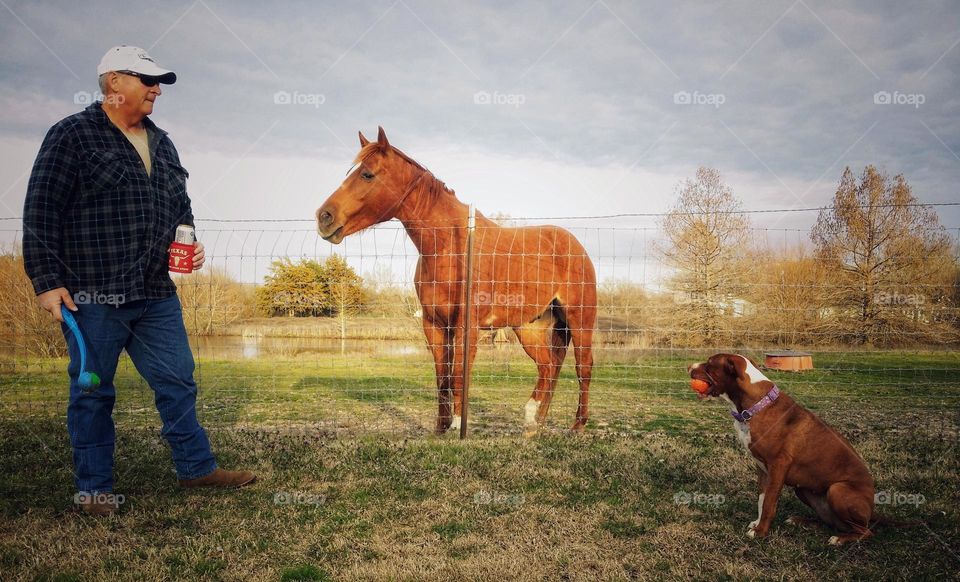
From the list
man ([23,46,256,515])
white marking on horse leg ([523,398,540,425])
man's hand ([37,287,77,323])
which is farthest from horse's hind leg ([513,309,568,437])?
man's hand ([37,287,77,323])

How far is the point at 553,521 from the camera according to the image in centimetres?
364

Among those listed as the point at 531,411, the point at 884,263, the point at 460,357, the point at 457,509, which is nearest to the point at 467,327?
the point at 460,357

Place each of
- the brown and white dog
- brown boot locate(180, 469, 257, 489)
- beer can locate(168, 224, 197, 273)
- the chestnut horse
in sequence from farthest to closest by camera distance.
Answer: the chestnut horse → brown boot locate(180, 469, 257, 489) → beer can locate(168, 224, 197, 273) → the brown and white dog

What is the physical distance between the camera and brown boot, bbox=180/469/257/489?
13.6 ft

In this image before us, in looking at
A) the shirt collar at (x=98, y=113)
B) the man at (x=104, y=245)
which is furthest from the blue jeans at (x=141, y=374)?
the shirt collar at (x=98, y=113)

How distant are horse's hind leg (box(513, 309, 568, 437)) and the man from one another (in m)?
3.54

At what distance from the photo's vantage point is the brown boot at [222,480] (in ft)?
13.6

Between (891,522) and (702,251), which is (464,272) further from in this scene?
(702,251)

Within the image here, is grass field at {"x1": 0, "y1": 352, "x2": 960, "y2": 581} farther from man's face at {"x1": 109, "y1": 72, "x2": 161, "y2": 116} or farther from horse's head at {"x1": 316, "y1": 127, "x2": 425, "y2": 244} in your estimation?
man's face at {"x1": 109, "y1": 72, "x2": 161, "y2": 116}

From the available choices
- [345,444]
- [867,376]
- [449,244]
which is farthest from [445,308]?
[867,376]

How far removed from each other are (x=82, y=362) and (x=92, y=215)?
97 cm

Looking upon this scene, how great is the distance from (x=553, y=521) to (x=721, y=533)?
1038 mm

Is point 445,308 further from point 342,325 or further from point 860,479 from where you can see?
point 860,479

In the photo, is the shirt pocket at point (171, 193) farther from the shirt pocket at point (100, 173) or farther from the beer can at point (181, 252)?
the shirt pocket at point (100, 173)
